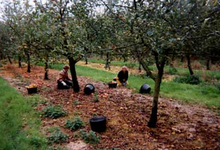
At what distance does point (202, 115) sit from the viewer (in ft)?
19.9

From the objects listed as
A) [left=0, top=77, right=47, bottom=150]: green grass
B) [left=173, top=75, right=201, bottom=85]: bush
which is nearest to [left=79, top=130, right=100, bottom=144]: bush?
[left=0, top=77, right=47, bottom=150]: green grass

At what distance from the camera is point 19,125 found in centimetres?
506

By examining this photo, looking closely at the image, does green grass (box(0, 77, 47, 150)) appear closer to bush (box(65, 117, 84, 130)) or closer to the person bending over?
bush (box(65, 117, 84, 130))

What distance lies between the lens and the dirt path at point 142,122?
437cm

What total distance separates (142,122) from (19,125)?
327 centimetres

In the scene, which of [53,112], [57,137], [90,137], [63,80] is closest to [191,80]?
[63,80]

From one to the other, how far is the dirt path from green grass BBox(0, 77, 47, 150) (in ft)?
1.24

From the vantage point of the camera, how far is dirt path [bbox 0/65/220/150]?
4.37 metres

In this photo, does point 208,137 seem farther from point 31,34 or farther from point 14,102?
point 14,102

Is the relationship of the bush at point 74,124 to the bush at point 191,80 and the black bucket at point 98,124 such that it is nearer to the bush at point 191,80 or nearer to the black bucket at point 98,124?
the black bucket at point 98,124

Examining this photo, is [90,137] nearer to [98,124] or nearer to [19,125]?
[98,124]

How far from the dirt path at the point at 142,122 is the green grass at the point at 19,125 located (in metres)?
0.38

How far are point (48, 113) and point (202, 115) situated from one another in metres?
4.71

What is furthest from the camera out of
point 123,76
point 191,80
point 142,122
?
point 191,80
